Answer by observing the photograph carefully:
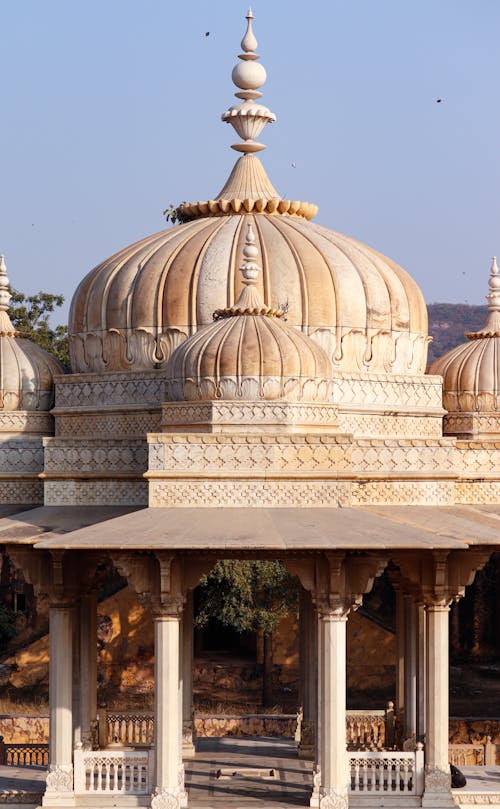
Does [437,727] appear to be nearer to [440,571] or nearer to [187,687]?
[440,571]

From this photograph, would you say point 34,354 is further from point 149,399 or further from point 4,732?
point 4,732

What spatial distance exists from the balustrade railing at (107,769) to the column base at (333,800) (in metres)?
2.00

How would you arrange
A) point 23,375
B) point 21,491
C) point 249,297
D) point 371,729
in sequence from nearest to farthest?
1. point 249,297
2. point 21,491
3. point 23,375
4. point 371,729

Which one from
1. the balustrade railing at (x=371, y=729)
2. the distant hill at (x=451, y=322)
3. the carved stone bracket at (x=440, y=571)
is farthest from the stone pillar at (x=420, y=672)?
the distant hill at (x=451, y=322)

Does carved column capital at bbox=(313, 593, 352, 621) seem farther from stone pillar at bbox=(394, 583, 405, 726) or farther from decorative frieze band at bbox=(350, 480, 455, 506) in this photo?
stone pillar at bbox=(394, 583, 405, 726)

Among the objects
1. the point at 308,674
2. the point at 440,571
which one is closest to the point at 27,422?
the point at 308,674

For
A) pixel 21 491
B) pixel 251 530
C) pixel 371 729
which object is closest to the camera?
pixel 251 530

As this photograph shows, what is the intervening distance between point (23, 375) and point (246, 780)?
617 centimetres

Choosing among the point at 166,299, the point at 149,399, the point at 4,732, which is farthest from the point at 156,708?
the point at 4,732

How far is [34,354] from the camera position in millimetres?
20312

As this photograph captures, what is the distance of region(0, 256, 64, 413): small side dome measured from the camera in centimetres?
1992

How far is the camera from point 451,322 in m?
129

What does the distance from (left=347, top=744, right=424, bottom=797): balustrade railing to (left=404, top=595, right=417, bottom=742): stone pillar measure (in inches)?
93.5

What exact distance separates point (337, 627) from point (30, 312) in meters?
27.4
